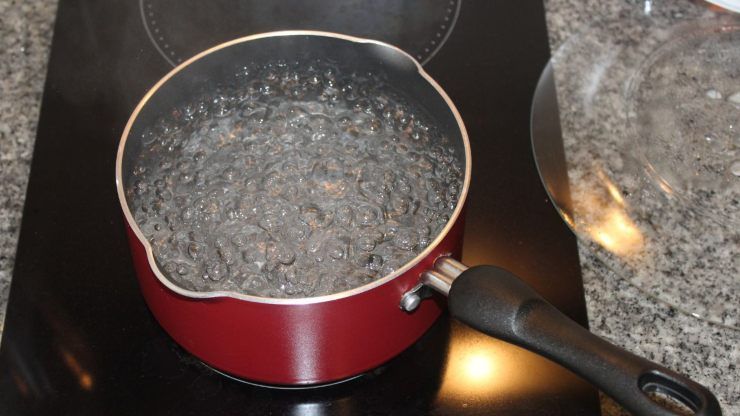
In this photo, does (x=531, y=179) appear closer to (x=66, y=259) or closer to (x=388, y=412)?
(x=388, y=412)

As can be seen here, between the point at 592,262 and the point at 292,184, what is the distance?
11.7 inches

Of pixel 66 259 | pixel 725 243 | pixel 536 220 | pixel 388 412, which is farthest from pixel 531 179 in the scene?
pixel 66 259

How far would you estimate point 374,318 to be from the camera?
725 mm

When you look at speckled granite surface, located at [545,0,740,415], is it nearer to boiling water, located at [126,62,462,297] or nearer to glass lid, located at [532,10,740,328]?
glass lid, located at [532,10,740,328]

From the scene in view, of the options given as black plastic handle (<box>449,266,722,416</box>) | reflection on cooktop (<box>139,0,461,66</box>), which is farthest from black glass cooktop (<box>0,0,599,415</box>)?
black plastic handle (<box>449,266,722,416</box>)

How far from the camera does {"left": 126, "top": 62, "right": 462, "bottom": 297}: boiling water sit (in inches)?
31.0

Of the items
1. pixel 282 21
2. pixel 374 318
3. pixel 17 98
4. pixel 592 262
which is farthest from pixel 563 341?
pixel 17 98

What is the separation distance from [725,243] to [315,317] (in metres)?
0.44

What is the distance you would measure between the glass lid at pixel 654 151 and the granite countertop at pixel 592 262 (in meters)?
0.02

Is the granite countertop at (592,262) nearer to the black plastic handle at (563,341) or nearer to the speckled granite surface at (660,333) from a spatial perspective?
the speckled granite surface at (660,333)

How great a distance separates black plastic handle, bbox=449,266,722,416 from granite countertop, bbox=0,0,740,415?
174 mm

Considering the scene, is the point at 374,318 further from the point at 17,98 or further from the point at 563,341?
the point at 17,98

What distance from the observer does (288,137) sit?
89 cm

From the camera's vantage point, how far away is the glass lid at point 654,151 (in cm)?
90
